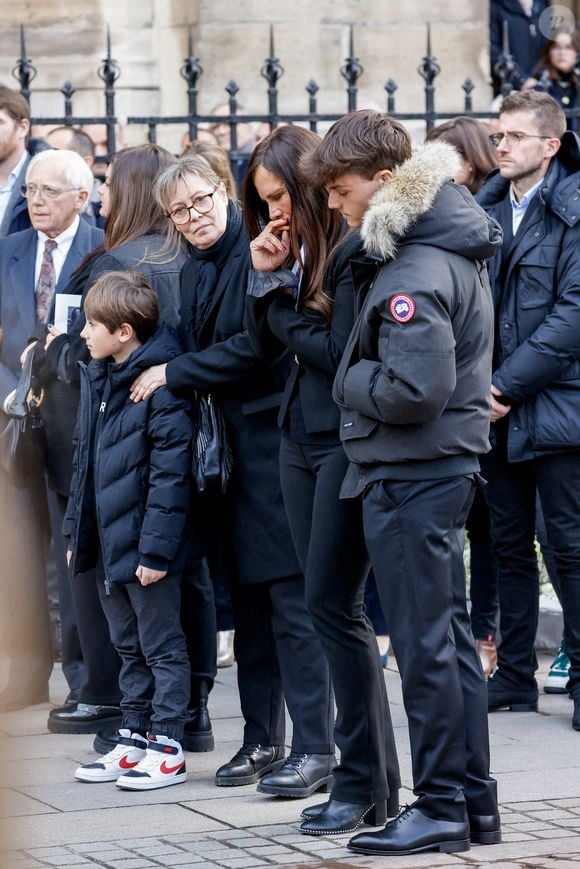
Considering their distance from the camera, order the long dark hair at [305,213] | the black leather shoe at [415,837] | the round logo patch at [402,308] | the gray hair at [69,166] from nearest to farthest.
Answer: the round logo patch at [402,308] < the black leather shoe at [415,837] < the long dark hair at [305,213] < the gray hair at [69,166]

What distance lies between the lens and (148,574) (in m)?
4.77

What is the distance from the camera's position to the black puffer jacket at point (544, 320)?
5.43 m

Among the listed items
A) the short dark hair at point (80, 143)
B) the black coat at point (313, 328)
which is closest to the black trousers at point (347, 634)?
the black coat at point (313, 328)

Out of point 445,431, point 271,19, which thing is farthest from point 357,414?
point 271,19

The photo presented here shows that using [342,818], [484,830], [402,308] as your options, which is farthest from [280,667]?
[402,308]

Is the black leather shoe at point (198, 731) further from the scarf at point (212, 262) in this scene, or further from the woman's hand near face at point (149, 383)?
the scarf at point (212, 262)

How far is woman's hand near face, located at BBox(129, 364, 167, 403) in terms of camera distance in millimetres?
4832

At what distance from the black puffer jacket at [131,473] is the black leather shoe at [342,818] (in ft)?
3.32

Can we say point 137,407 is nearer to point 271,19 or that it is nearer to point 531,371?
point 531,371

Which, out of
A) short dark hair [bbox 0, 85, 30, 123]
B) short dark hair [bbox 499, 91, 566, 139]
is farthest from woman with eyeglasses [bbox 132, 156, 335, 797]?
short dark hair [bbox 0, 85, 30, 123]

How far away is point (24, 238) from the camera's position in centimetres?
611

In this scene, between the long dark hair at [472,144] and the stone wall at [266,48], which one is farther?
the stone wall at [266,48]

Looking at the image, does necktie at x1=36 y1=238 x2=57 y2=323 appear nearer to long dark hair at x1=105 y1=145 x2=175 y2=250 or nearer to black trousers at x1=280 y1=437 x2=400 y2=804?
long dark hair at x1=105 y1=145 x2=175 y2=250

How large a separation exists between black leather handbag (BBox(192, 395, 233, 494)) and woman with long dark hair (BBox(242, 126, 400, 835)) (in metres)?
0.37
